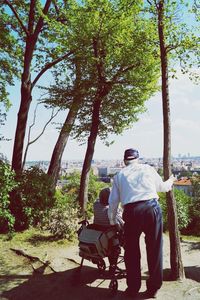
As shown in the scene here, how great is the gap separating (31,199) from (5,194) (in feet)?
5.21

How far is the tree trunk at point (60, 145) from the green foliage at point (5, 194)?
471cm

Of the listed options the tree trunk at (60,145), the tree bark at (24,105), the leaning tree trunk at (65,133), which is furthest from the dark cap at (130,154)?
the tree trunk at (60,145)

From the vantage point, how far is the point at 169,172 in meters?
6.79

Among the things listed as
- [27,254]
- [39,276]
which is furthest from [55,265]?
[27,254]

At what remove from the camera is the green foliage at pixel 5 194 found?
9844 mm

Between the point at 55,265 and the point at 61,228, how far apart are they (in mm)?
2627

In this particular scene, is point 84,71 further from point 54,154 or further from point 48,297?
point 48,297

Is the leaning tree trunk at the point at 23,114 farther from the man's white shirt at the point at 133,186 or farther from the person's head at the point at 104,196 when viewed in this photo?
the man's white shirt at the point at 133,186

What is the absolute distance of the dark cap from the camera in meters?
5.94

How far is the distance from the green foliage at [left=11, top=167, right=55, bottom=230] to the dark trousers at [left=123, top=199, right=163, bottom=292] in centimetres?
632

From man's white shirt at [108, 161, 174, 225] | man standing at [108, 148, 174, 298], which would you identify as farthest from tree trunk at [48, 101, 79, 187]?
man standing at [108, 148, 174, 298]

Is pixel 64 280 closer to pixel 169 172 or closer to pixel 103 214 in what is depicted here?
pixel 103 214

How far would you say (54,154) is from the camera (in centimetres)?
1653

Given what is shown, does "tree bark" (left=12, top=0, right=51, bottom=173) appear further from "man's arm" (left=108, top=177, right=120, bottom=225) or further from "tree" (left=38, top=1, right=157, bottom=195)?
"man's arm" (left=108, top=177, right=120, bottom=225)
